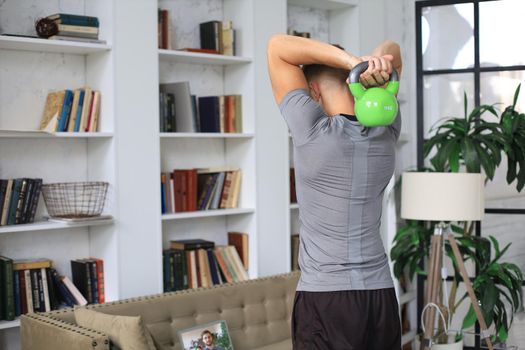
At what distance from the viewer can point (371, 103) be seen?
5.20 ft

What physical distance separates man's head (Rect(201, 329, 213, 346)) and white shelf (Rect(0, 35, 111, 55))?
4.82 feet

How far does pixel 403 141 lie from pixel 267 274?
159 centimetres

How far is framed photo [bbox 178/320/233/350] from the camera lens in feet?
11.7

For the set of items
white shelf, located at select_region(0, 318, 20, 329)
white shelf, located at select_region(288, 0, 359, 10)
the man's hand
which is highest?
white shelf, located at select_region(288, 0, 359, 10)

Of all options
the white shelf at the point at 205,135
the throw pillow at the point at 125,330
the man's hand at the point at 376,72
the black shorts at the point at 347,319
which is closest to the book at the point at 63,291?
the throw pillow at the point at 125,330

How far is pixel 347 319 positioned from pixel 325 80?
22.6 inches

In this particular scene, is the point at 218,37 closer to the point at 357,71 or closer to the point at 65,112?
the point at 65,112

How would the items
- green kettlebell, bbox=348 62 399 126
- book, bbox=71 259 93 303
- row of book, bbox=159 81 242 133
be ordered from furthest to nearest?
row of book, bbox=159 81 242 133 < book, bbox=71 259 93 303 < green kettlebell, bbox=348 62 399 126

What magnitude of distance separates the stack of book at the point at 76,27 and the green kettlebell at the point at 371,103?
233 cm

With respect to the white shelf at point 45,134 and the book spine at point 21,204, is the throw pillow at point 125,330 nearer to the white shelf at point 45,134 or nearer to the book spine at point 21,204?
the book spine at point 21,204

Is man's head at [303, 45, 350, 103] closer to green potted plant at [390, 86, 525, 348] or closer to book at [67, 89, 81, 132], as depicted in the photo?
book at [67, 89, 81, 132]

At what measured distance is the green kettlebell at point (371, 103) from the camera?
158 centimetres

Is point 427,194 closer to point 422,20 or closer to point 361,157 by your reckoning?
point 422,20

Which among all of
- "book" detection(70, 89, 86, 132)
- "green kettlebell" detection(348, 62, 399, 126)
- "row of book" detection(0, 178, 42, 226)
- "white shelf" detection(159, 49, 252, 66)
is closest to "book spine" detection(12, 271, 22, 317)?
"row of book" detection(0, 178, 42, 226)
